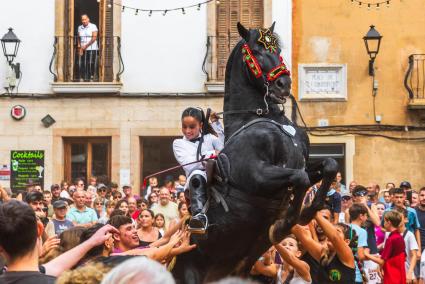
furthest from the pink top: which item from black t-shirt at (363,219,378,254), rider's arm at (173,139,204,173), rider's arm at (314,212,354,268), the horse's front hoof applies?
the horse's front hoof

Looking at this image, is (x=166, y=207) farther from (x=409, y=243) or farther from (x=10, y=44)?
(x=10, y=44)

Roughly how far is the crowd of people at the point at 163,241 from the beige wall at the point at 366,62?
8.92 ft

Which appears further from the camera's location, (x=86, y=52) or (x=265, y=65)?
(x=86, y=52)

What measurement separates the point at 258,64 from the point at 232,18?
1473 cm

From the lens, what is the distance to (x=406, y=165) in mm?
23438

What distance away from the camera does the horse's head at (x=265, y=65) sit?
9.39 metres

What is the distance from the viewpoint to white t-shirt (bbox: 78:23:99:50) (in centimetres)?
2361

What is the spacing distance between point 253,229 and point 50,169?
48.6 feet

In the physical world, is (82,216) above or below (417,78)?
below

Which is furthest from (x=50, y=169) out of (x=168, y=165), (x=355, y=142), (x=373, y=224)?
(x=373, y=224)

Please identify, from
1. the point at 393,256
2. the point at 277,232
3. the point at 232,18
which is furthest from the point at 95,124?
the point at 277,232

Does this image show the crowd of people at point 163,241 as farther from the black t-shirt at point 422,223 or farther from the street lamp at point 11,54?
the street lamp at point 11,54

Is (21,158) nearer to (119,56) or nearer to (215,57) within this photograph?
(119,56)

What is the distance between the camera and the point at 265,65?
946 cm
